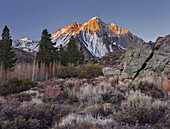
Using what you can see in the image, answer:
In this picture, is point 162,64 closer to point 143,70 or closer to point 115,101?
point 143,70

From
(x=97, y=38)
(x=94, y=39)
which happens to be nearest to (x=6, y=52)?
(x=94, y=39)

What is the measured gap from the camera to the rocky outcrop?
6.75 meters

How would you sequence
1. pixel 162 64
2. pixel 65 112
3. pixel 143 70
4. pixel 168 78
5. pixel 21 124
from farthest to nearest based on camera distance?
1. pixel 143 70
2. pixel 162 64
3. pixel 168 78
4. pixel 65 112
5. pixel 21 124

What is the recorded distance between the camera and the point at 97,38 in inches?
6506

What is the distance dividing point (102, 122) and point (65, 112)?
5.10ft

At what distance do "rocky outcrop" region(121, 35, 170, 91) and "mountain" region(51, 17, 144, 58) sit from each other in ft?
408

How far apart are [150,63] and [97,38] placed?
161 m

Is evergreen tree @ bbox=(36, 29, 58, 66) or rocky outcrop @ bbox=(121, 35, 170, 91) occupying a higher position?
evergreen tree @ bbox=(36, 29, 58, 66)

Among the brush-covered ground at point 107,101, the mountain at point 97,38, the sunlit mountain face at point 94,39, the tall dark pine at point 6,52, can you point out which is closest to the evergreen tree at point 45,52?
the tall dark pine at point 6,52

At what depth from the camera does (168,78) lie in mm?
6441

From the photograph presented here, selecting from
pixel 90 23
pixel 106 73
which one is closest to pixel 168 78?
pixel 106 73

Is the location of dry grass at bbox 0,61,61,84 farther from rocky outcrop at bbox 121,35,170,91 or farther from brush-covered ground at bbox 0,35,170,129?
rocky outcrop at bbox 121,35,170,91

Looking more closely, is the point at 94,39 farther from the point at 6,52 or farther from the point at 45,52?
the point at 6,52

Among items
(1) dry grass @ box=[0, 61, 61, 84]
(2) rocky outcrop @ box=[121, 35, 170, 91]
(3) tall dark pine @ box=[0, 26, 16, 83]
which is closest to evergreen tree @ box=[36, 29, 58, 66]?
(1) dry grass @ box=[0, 61, 61, 84]
